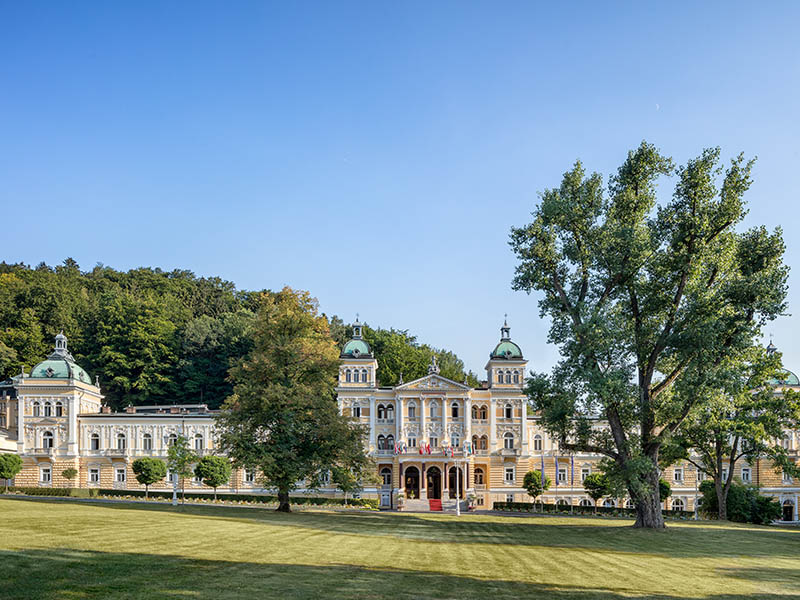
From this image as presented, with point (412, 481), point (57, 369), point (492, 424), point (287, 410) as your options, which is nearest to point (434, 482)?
point (412, 481)

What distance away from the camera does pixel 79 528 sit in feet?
76.9

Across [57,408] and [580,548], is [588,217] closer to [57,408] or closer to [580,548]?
[580,548]

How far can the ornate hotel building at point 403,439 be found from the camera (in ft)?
243

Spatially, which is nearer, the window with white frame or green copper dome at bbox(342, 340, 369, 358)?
the window with white frame

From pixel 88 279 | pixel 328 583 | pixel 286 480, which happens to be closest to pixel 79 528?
pixel 328 583

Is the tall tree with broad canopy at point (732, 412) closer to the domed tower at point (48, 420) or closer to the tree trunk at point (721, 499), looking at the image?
the tree trunk at point (721, 499)

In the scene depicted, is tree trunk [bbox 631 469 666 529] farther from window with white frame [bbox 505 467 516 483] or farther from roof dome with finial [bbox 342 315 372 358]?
roof dome with finial [bbox 342 315 372 358]

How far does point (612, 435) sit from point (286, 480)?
18.7 m

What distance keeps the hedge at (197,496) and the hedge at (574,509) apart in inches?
464

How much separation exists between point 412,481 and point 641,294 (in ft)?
143

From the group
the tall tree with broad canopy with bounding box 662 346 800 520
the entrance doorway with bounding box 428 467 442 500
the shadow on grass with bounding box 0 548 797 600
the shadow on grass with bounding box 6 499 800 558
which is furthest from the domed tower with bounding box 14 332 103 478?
the shadow on grass with bounding box 0 548 797 600

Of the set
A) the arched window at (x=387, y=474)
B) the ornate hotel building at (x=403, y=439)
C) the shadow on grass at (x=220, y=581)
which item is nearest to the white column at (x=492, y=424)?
the ornate hotel building at (x=403, y=439)

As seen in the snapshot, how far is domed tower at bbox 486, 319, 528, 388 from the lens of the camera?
77938mm

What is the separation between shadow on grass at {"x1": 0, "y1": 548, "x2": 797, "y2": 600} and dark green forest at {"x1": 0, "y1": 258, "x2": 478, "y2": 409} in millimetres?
76103
